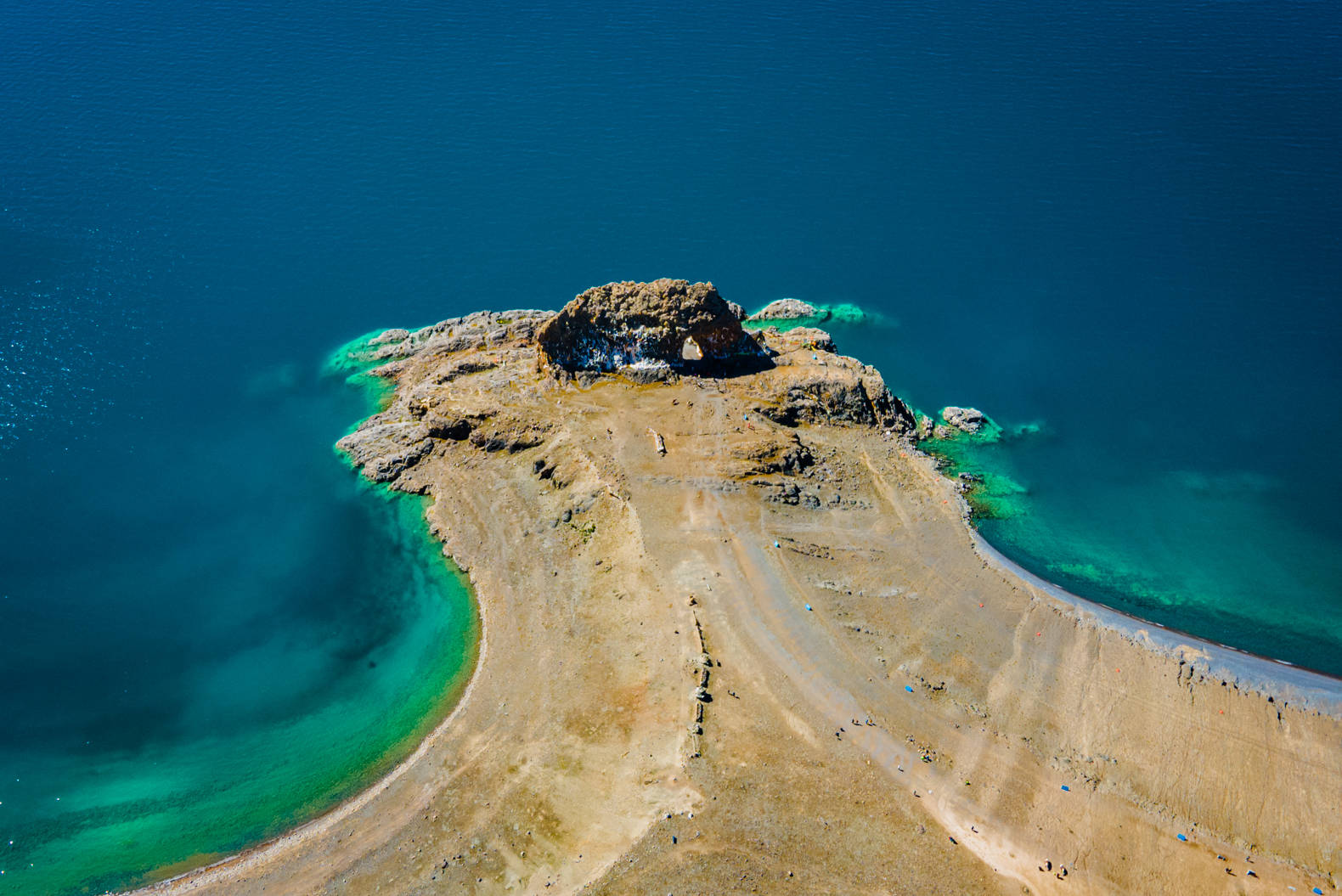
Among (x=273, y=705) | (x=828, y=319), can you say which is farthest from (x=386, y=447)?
(x=828, y=319)

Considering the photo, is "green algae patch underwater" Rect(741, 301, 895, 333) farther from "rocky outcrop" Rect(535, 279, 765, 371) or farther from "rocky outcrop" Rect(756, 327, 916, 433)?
"rocky outcrop" Rect(535, 279, 765, 371)

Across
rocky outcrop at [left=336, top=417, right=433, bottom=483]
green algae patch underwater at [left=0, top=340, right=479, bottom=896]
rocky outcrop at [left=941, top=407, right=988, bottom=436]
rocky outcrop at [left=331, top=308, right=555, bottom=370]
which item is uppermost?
rocky outcrop at [left=331, top=308, right=555, bottom=370]

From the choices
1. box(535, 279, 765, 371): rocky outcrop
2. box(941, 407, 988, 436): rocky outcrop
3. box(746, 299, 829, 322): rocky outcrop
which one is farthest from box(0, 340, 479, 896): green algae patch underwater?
box(941, 407, 988, 436): rocky outcrop

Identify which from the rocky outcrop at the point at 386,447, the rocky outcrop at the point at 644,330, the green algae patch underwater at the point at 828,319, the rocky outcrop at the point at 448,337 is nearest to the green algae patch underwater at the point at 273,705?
the rocky outcrop at the point at 386,447

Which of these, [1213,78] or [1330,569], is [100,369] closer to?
[1330,569]

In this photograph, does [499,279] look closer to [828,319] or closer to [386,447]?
[386,447]

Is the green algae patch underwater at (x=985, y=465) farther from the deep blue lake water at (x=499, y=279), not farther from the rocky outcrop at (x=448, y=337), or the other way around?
the rocky outcrop at (x=448, y=337)

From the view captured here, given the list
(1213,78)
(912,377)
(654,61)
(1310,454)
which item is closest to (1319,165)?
(1213,78)

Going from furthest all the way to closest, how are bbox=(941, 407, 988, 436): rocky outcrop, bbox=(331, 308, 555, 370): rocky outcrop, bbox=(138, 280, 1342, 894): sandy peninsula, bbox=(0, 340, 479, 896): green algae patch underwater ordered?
bbox=(331, 308, 555, 370): rocky outcrop < bbox=(941, 407, 988, 436): rocky outcrop < bbox=(0, 340, 479, 896): green algae patch underwater < bbox=(138, 280, 1342, 894): sandy peninsula
